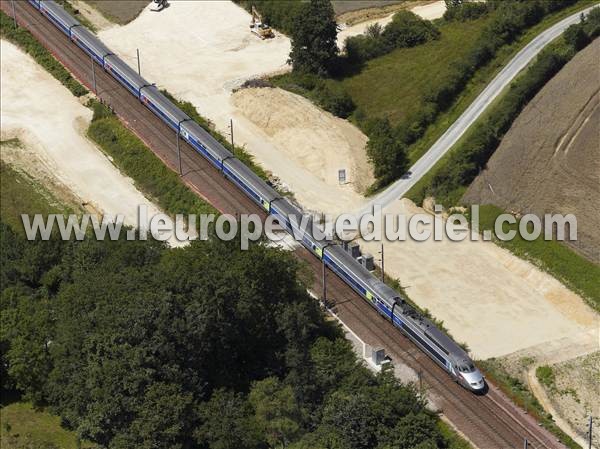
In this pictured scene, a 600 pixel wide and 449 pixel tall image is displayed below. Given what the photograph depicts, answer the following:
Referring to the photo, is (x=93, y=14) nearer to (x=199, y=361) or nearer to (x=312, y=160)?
(x=312, y=160)

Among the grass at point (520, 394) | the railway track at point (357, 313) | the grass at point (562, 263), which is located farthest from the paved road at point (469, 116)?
the grass at point (520, 394)

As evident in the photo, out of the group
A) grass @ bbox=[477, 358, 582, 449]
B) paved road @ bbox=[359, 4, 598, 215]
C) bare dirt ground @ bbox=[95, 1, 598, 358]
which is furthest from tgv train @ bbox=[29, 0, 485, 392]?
paved road @ bbox=[359, 4, 598, 215]

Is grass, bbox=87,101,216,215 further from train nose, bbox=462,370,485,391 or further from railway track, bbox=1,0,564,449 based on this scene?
train nose, bbox=462,370,485,391

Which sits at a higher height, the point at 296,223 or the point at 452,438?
the point at 296,223

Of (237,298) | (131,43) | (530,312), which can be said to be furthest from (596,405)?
(131,43)

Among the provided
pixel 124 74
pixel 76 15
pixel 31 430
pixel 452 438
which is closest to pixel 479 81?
pixel 124 74

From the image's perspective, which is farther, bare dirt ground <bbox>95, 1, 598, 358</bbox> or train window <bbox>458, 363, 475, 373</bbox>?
bare dirt ground <bbox>95, 1, 598, 358</bbox>
